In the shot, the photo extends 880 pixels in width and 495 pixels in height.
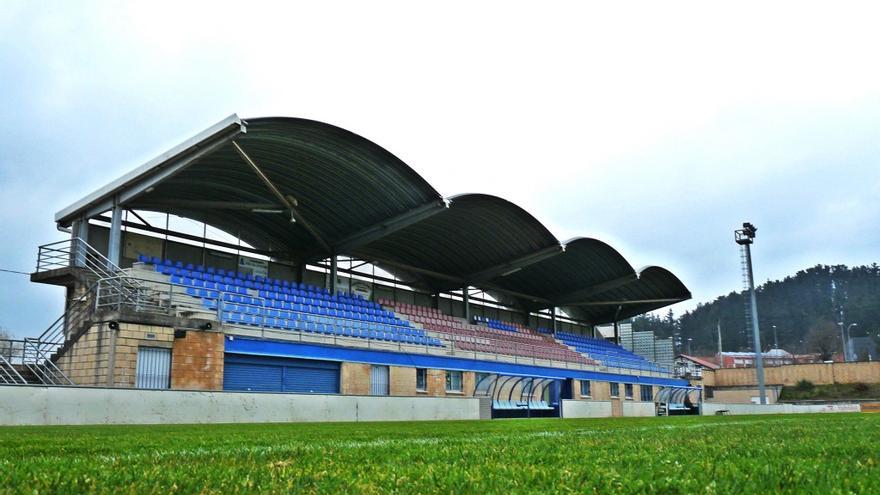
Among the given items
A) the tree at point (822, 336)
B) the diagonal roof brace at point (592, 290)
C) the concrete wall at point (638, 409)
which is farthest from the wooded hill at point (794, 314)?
the concrete wall at point (638, 409)

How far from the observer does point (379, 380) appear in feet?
110

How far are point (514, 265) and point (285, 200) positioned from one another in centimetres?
1770

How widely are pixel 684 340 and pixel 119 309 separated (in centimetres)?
16535

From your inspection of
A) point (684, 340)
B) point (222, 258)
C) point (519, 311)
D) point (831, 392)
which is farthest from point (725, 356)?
point (222, 258)

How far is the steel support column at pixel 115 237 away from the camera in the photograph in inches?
1136

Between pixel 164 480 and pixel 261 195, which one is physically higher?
pixel 261 195

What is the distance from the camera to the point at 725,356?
425ft

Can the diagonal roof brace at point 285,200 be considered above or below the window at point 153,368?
above

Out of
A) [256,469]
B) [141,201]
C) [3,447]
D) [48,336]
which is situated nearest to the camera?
[256,469]

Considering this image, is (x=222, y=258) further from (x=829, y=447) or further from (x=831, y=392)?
(x=831, y=392)

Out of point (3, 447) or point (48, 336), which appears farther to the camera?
point (48, 336)

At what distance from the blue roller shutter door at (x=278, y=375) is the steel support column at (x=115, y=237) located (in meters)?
5.99

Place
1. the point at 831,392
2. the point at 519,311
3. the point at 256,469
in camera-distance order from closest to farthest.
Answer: the point at 256,469 < the point at 519,311 < the point at 831,392

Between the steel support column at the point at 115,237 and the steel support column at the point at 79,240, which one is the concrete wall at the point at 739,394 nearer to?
the steel support column at the point at 115,237
